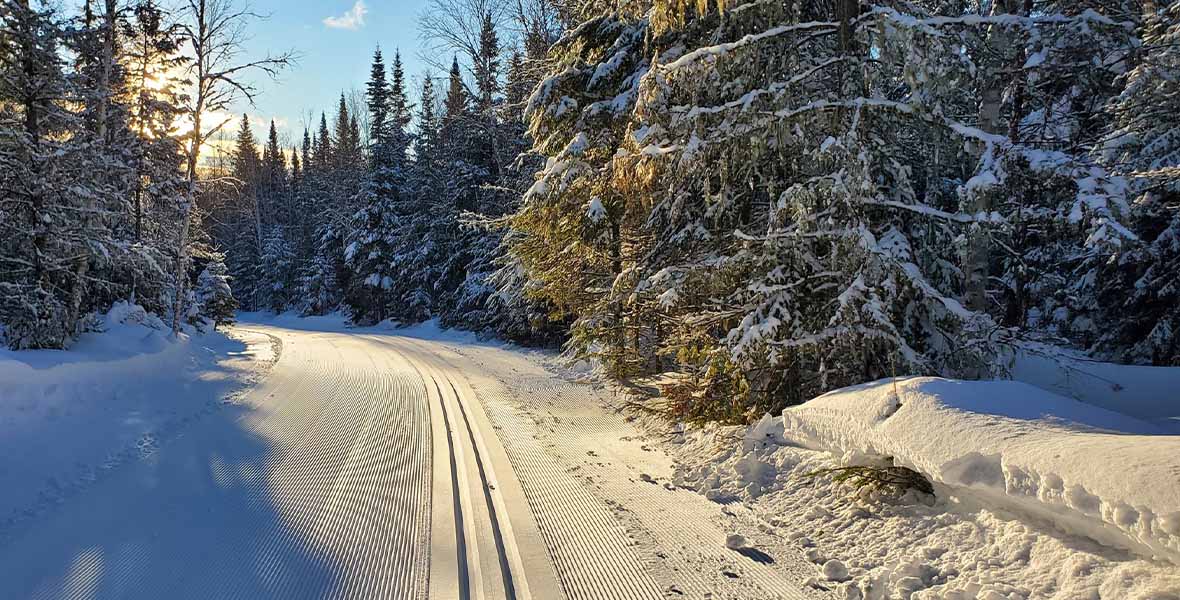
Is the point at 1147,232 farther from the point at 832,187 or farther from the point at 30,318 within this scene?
the point at 30,318

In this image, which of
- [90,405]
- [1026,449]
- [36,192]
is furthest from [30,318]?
[1026,449]

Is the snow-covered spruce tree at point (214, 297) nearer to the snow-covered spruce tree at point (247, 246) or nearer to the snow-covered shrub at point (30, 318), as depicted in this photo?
the snow-covered shrub at point (30, 318)

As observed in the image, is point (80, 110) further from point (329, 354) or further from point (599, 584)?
point (599, 584)

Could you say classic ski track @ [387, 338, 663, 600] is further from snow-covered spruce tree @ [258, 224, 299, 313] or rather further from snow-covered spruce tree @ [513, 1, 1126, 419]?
snow-covered spruce tree @ [258, 224, 299, 313]

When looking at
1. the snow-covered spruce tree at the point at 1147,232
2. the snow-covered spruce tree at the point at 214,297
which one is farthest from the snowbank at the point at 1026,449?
the snow-covered spruce tree at the point at 214,297

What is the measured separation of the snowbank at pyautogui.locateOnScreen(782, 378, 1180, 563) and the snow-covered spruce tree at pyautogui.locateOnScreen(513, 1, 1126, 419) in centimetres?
109

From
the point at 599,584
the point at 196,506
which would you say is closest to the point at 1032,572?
the point at 599,584

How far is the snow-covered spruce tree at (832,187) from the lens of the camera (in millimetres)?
4793

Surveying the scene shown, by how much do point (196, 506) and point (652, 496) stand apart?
3.49 meters

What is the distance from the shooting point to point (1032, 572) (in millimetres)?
2664

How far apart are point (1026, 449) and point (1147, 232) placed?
10592mm

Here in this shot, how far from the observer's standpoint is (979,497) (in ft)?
10.3

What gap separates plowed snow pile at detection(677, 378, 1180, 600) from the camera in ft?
7.76

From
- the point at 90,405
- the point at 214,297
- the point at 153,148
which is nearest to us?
the point at 90,405
